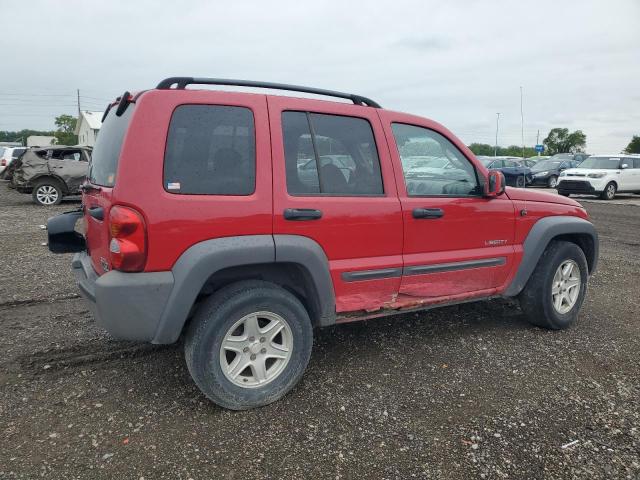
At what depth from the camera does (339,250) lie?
3088 mm

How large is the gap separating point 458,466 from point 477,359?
134 centimetres

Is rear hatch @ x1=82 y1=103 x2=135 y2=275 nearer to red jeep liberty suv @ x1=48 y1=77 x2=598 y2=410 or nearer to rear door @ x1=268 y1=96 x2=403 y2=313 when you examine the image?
red jeep liberty suv @ x1=48 y1=77 x2=598 y2=410

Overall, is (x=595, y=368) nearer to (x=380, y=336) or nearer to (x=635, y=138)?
(x=380, y=336)

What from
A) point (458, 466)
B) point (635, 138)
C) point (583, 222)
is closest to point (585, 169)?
point (583, 222)

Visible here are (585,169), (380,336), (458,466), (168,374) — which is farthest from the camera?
(585,169)

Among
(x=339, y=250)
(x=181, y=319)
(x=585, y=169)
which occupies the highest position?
(x=585, y=169)

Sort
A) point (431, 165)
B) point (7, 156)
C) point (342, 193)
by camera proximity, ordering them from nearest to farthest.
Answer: point (342, 193)
point (431, 165)
point (7, 156)

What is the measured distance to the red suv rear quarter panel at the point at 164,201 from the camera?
2574 mm

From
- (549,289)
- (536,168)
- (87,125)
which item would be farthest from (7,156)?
(87,125)

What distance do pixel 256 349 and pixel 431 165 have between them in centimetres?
182

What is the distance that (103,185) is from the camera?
2.87m

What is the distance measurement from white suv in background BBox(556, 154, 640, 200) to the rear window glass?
1801 cm

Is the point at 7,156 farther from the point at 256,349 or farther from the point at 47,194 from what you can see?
the point at 256,349

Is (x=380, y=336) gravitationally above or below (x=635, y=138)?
below
